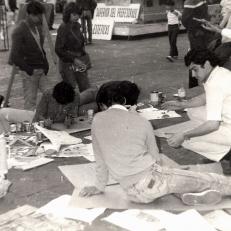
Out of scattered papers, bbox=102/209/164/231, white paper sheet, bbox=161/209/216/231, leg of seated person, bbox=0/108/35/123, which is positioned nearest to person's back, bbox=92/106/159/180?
scattered papers, bbox=102/209/164/231

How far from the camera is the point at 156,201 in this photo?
13.4 ft

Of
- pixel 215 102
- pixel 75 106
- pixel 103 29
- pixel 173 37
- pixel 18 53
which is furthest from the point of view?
pixel 103 29

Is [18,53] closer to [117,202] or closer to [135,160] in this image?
[117,202]

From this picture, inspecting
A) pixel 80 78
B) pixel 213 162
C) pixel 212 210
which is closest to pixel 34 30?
pixel 80 78

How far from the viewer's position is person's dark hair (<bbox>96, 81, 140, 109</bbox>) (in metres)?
3.69

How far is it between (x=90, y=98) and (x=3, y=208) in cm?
290

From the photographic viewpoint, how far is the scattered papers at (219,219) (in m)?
3.68

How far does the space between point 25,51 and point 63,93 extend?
1247 millimetres

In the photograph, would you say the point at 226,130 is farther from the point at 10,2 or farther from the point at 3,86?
the point at 10,2

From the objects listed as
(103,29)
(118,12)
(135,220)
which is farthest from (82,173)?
(118,12)

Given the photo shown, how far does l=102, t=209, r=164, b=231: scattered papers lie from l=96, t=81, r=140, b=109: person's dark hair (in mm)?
848

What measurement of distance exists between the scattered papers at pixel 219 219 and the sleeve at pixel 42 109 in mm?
2705

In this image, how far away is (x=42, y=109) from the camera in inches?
236

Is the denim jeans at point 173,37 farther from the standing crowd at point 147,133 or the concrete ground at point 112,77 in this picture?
the standing crowd at point 147,133
